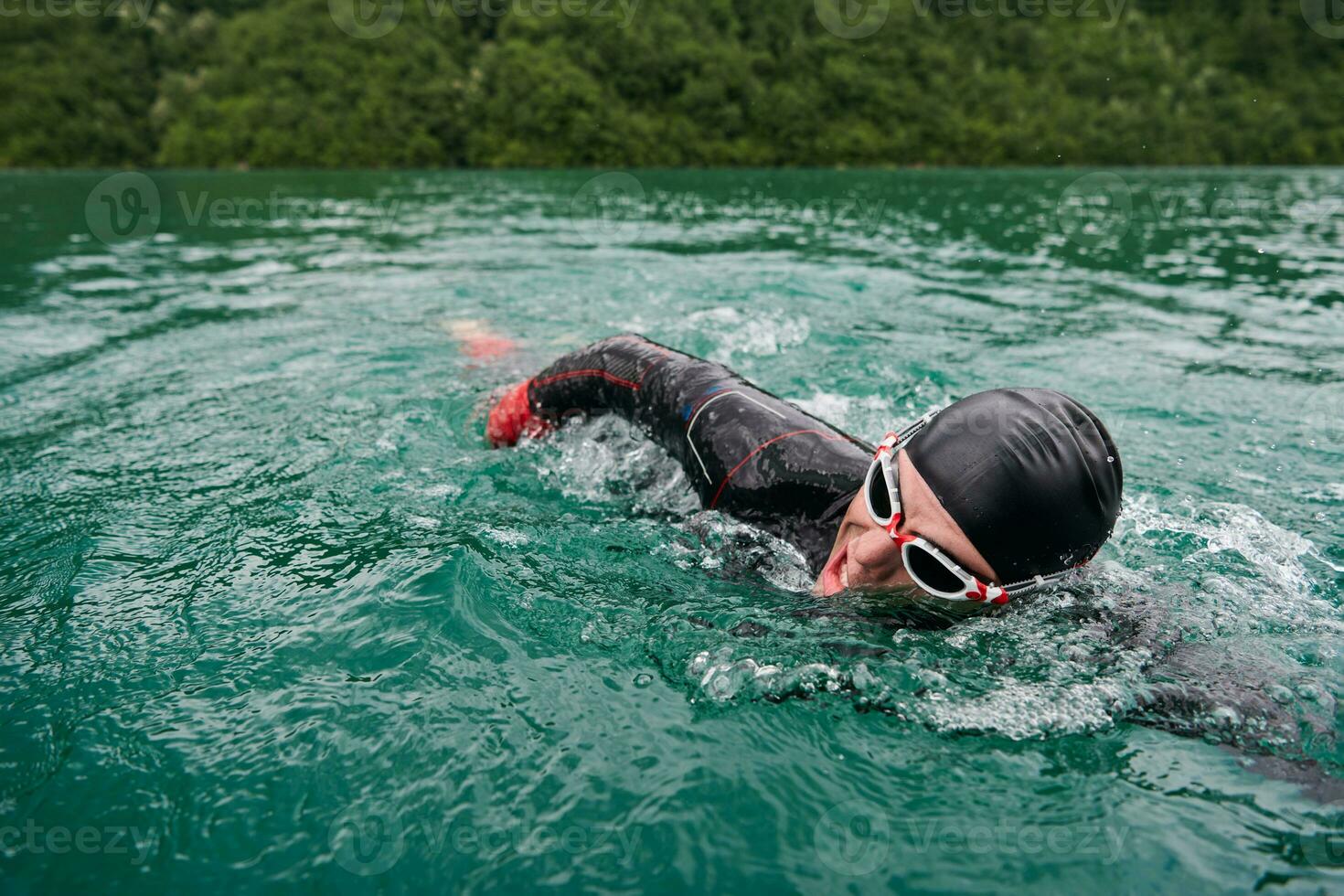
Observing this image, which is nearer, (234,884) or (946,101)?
(234,884)

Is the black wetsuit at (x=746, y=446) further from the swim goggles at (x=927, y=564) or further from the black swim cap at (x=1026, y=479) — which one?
the black swim cap at (x=1026, y=479)

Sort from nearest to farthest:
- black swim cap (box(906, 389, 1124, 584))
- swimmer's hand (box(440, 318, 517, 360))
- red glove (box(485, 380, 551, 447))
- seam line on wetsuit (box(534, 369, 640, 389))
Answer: black swim cap (box(906, 389, 1124, 584)), seam line on wetsuit (box(534, 369, 640, 389)), red glove (box(485, 380, 551, 447)), swimmer's hand (box(440, 318, 517, 360))

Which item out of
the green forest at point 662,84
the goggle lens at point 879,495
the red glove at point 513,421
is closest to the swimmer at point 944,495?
the goggle lens at point 879,495

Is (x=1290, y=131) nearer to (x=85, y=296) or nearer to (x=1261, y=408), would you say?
(x=1261, y=408)

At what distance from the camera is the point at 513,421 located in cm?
451

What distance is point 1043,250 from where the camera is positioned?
47.3 feet

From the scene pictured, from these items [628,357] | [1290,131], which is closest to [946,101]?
[1290,131]

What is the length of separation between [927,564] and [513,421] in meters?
2.82

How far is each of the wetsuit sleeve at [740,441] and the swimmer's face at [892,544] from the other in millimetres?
359

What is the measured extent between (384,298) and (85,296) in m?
4.12

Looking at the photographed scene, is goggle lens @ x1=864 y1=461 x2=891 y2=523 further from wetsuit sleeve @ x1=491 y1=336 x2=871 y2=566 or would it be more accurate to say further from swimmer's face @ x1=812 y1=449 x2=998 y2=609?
wetsuit sleeve @ x1=491 y1=336 x2=871 y2=566

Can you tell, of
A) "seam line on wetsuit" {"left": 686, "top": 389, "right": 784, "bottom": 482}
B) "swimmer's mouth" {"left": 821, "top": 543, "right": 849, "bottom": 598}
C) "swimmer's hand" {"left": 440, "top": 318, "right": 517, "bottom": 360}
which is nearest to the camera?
"swimmer's mouth" {"left": 821, "top": 543, "right": 849, "bottom": 598}

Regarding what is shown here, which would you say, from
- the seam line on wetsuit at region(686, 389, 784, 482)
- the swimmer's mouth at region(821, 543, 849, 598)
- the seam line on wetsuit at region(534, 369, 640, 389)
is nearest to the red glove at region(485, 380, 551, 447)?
the seam line on wetsuit at region(534, 369, 640, 389)

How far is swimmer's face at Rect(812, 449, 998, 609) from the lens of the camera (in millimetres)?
2326
